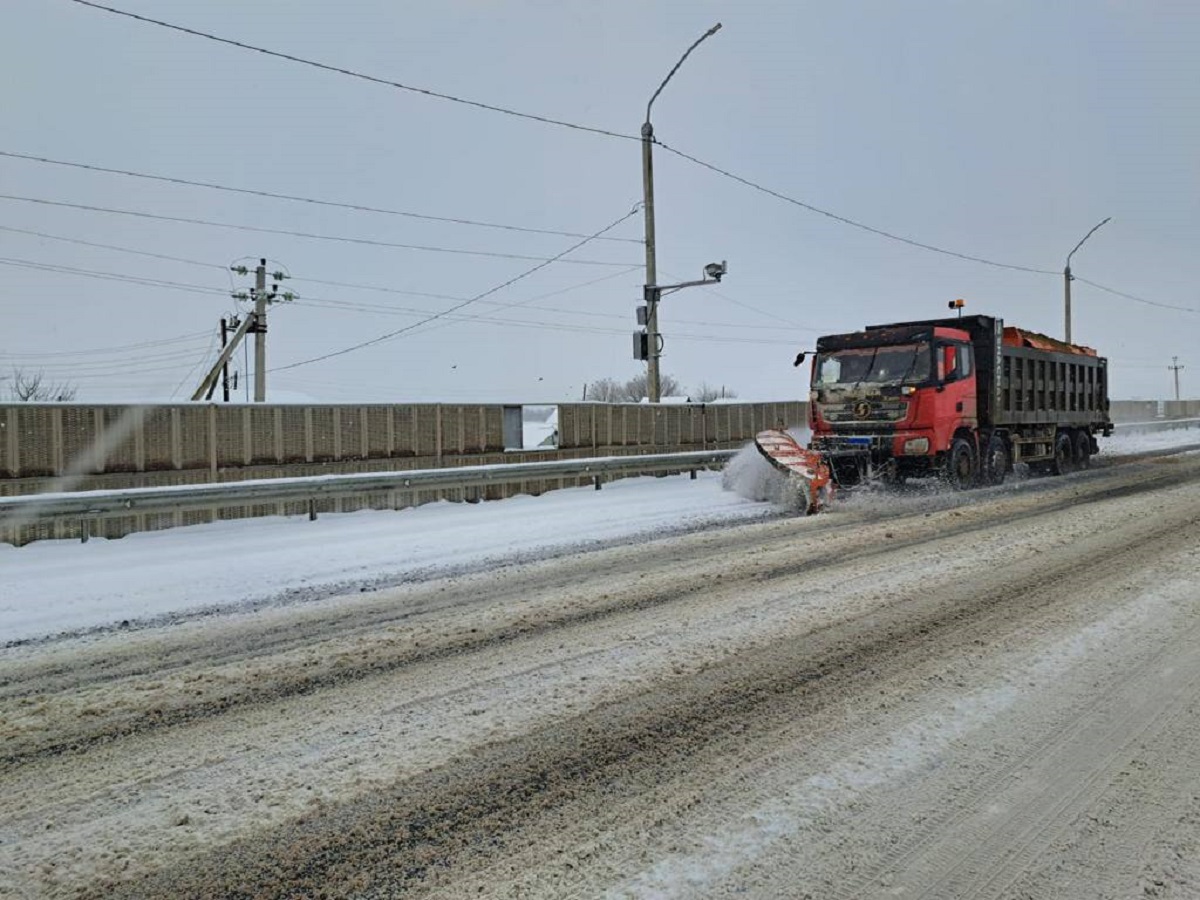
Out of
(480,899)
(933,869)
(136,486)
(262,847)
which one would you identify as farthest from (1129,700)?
(136,486)

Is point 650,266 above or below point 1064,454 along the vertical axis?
above

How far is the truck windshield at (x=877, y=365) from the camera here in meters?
13.5

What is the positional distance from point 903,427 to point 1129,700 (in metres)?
10.1

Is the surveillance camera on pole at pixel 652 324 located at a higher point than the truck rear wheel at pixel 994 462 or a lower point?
higher

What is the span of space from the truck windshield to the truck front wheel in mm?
1690

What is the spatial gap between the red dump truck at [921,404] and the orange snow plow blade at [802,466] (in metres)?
0.02

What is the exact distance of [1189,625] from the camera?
516 centimetres

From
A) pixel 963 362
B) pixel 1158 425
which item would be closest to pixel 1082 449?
pixel 963 362

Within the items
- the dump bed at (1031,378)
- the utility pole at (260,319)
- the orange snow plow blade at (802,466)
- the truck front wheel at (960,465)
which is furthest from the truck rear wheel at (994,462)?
the utility pole at (260,319)

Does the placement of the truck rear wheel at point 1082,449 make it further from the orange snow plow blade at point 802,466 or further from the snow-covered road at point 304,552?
the orange snow plow blade at point 802,466

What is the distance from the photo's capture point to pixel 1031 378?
16.4m

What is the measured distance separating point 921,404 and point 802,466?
2877mm

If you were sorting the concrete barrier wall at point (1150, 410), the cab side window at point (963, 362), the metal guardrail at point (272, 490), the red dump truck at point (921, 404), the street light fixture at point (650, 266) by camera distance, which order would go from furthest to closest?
1. the concrete barrier wall at point (1150, 410)
2. the street light fixture at point (650, 266)
3. the cab side window at point (963, 362)
4. the red dump truck at point (921, 404)
5. the metal guardrail at point (272, 490)

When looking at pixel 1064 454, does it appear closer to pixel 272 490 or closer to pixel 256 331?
pixel 272 490
